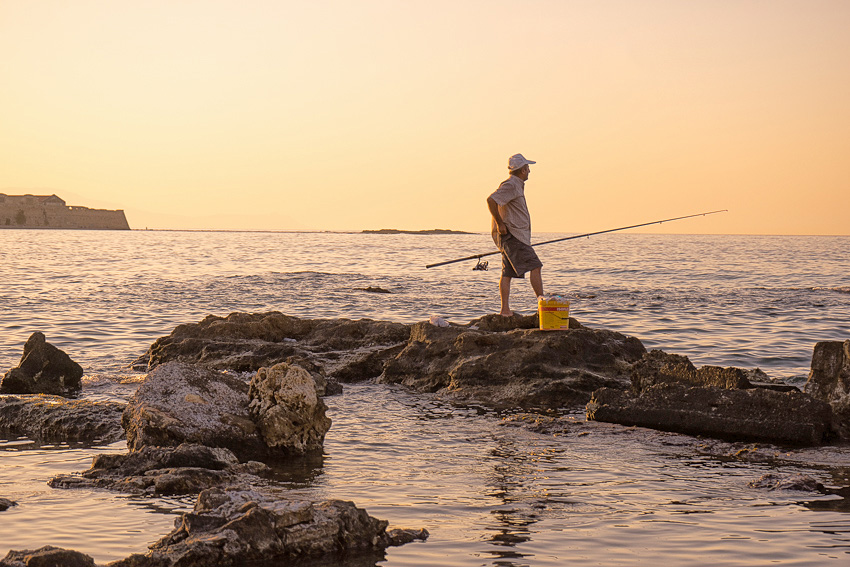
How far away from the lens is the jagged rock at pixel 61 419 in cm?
627

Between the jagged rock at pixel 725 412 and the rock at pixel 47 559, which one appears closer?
the rock at pixel 47 559

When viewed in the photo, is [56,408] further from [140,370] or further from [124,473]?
[140,370]

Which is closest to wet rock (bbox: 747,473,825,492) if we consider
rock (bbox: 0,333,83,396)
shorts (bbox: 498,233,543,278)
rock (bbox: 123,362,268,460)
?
rock (bbox: 123,362,268,460)

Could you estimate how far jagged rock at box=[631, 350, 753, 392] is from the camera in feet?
22.2

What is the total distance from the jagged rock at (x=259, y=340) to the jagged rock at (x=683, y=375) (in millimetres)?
3601

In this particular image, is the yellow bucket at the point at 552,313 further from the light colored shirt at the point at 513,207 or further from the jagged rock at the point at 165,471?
the jagged rock at the point at 165,471

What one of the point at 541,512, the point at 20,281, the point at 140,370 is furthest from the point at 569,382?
the point at 20,281

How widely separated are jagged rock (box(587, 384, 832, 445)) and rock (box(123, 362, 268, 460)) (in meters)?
2.86

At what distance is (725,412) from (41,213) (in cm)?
11461

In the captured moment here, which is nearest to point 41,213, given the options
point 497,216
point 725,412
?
point 497,216

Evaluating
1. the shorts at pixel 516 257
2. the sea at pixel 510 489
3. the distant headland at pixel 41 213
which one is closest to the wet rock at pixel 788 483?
the sea at pixel 510 489

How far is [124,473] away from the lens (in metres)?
4.98

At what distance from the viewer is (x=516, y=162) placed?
9.36 meters

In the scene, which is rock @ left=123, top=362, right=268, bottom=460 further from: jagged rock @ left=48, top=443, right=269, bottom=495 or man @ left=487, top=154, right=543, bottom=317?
man @ left=487, top=154, right=543, bottom=317
